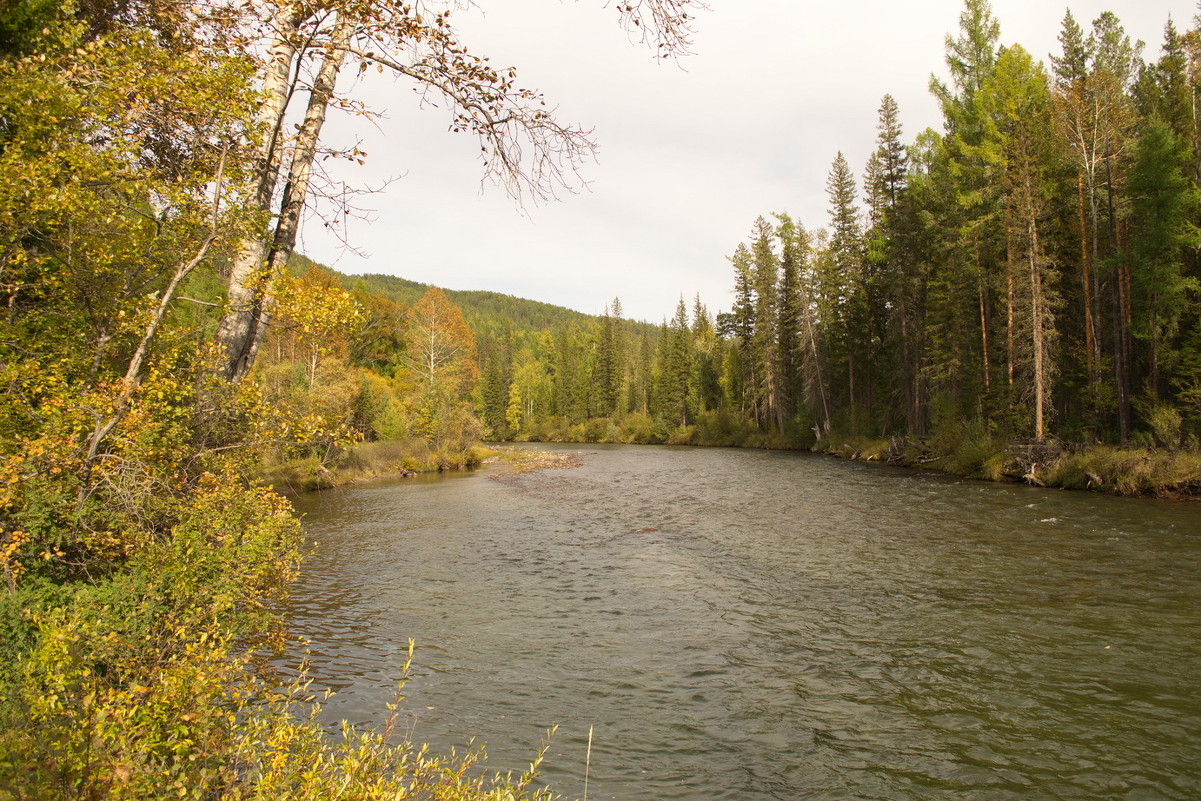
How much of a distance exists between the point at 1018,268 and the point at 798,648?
2402 cm

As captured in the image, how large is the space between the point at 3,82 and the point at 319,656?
24.0 ft

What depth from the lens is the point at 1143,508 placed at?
1761 cm

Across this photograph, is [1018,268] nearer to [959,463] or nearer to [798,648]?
[959,463]

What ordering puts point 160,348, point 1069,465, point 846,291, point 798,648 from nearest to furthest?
1. point 160,348
2. point 798,648
3. point 1069,465
4. point 846,291

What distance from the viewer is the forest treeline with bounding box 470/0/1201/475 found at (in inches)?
897

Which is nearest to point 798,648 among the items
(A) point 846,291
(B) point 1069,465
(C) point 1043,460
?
(B) point 1069,465

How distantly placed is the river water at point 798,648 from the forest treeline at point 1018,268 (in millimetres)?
8718

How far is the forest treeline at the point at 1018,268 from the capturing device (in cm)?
2278

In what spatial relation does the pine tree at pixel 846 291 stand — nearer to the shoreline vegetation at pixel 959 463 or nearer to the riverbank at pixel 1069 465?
the shoreline vegetation at pixel 959 463

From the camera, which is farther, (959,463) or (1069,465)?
(959,463)

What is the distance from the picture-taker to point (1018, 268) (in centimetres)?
2556

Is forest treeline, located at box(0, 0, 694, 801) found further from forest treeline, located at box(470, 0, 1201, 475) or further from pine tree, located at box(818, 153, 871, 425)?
pine tree, located at box(818, 153, 871, 425)

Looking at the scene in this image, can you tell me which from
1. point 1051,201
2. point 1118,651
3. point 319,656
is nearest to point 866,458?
point 1051,201

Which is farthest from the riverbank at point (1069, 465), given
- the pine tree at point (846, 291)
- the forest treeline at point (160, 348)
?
the forest treeline at point (160, 348)
